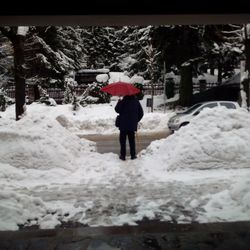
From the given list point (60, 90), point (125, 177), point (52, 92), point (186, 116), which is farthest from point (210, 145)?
point (52, 92)

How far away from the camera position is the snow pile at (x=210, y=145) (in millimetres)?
10328

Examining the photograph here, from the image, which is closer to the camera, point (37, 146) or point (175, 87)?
point (37, 146)

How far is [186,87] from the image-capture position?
30969 millimetres

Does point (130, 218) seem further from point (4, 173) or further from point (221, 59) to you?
point (221, 59)

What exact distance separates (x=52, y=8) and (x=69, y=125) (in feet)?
59.2

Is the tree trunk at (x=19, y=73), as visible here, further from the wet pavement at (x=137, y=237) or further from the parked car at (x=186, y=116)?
the wet pavement at (x=137, y=237)

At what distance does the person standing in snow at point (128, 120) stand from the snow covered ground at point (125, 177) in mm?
383

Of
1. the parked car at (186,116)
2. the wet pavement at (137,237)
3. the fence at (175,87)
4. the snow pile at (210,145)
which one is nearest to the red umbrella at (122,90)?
the snow pile at (210,145)

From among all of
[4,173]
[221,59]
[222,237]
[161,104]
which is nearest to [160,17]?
[222,237]

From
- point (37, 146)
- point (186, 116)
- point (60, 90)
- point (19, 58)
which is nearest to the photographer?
point (37, 146)

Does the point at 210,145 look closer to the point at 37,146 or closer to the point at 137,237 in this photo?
the point at 37,146

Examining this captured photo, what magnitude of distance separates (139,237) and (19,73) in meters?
13.7

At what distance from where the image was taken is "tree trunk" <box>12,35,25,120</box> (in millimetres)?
18438

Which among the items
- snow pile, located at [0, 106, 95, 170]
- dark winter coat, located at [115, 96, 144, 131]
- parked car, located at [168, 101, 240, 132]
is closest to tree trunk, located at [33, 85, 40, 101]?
parked car, located at [168, 101, 240, 132]
